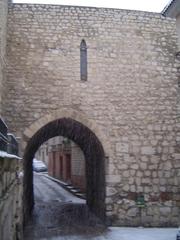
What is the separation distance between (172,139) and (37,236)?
3.92 m

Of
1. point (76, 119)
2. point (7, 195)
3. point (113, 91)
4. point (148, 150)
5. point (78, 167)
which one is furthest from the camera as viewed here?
point (78, 167)

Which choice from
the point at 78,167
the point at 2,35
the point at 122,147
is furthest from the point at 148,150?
the point at 78,167

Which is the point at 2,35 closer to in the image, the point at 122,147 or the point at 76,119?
the point at 76,119

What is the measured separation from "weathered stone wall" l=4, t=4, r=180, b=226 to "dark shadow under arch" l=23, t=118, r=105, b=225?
533 millimetres

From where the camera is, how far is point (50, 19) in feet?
30.8

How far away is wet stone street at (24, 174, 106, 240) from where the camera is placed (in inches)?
339

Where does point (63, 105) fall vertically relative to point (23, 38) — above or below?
below

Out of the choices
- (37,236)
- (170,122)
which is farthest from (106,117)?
(37,236)

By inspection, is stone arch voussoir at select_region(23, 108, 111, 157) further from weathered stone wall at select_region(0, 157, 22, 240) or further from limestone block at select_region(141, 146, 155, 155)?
weathered stone wall at select_region(0, 157, 22, 240)

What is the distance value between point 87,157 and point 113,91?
4.02m

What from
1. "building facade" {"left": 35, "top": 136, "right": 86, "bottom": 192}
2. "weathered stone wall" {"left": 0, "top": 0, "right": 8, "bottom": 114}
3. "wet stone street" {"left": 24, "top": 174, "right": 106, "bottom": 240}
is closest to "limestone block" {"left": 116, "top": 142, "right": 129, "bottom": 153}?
"wet stone street" {"left": 24, "top": 174, "right": 106, "bottom": 240}

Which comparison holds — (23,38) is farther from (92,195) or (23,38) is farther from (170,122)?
(92,195)

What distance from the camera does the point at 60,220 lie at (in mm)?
10398

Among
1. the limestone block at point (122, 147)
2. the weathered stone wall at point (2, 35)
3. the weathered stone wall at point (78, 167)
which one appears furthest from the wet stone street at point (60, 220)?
the weathered stone wall at point (2, 35)
